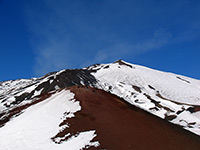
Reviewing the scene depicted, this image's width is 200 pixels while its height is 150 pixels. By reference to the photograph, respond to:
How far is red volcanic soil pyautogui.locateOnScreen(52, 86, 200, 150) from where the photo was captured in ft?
36.2

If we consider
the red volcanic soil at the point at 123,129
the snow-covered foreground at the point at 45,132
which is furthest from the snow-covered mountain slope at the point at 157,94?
the snow-covered foreground at the point at 45,132

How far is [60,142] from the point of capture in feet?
37.9

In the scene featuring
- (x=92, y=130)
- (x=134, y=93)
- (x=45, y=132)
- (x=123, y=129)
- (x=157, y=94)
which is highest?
(x=134, y=93)

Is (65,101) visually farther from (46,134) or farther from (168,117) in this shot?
(168,117)

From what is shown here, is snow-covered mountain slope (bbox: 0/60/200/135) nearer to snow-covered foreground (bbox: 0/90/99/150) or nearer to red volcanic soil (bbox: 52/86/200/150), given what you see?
snow-covered foreground (bbox: 0/90/99/150)

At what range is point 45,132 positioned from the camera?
43.2 feet

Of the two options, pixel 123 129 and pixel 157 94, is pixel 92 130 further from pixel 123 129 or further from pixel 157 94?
pixel 157 94

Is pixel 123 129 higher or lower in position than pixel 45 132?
lower

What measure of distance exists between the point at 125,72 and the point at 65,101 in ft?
195

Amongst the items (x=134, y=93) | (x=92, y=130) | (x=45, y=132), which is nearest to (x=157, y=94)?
(x=134, y=93)

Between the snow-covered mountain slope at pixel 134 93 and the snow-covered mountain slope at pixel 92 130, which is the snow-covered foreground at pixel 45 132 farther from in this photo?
the snow-covered mountain slope at pixel 134 93

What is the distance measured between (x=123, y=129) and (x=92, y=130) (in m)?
2.62

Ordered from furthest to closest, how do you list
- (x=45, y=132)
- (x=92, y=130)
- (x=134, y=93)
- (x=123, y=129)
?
(x=134, y=93) → (x=45, y=132) → (x=123, y=129) → (x=92, y=130)

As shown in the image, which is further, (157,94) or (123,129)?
(157,94)
